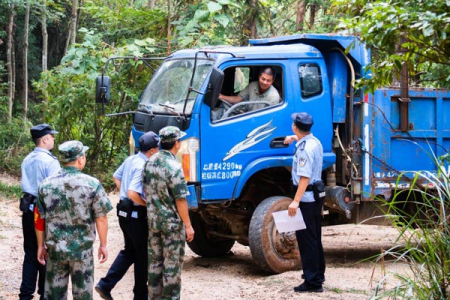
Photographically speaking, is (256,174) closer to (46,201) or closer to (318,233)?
(318,233)

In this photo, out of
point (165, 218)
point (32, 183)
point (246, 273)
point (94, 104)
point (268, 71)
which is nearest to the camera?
point (165, 218)

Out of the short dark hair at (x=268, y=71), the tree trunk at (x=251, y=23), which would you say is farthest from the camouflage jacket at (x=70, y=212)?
the tree trunk at (x=251, y=23)

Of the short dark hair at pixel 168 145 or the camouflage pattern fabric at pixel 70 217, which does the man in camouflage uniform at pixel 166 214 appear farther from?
the camouflage pattern fabric at pixel 70 217

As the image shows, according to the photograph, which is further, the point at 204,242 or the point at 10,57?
the point at 10,57

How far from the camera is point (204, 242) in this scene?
9117 millimetres

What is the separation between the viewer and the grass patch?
14428mm

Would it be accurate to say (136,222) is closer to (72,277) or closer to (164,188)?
(164,188)

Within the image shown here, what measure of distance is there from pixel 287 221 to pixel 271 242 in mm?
771

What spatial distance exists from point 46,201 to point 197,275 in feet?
10.6

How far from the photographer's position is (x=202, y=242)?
910 cm

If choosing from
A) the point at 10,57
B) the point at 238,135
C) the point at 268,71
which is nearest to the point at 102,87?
the point at 238,135

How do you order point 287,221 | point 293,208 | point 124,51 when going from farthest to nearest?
point 124,51 → point 287,221 → point 293,208

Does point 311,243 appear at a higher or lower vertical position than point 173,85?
lower

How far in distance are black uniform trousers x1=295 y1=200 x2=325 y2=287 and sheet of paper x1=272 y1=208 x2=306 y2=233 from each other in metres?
0.05
